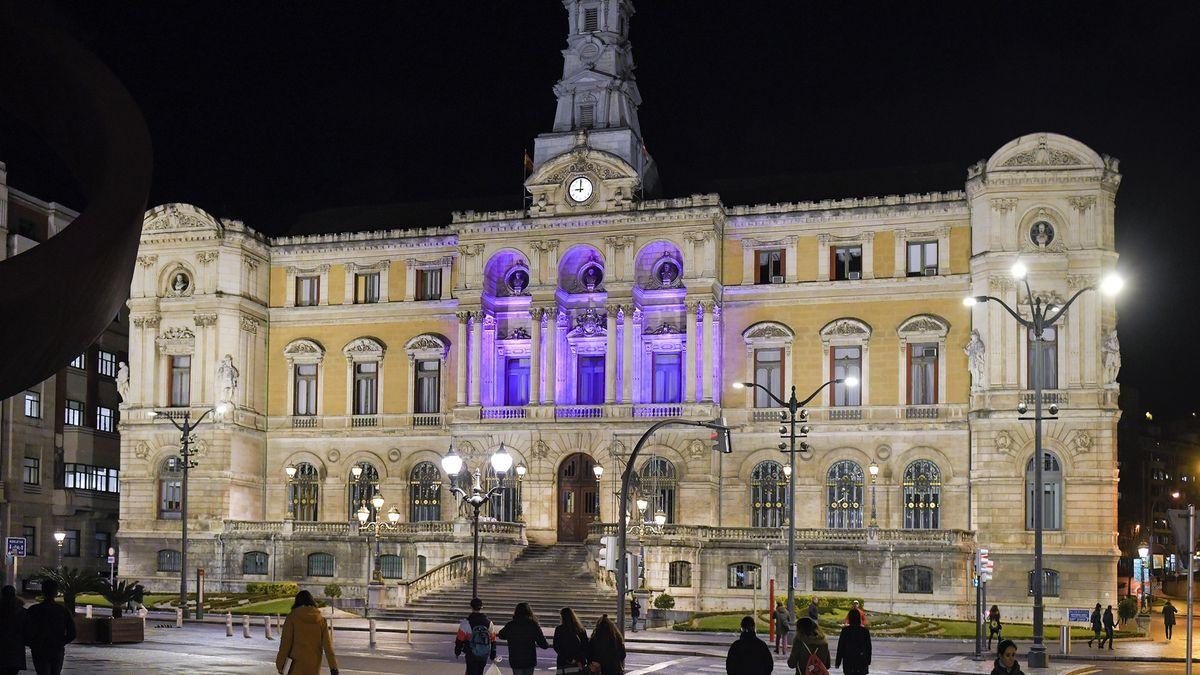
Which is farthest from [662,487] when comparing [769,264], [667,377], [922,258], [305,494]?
[305,494]

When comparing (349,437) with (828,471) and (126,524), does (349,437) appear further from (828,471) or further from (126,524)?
(828,471)

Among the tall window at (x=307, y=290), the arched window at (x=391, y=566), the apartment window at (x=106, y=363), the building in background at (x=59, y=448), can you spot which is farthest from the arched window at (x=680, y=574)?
the apartment window at (x=106, y=363)

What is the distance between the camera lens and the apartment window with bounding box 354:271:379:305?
7425 centimetres

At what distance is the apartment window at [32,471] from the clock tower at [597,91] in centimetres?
2808

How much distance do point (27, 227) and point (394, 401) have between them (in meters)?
20.1

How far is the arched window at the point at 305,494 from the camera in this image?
73500 millimetres

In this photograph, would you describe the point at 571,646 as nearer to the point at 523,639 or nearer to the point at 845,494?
the point at 523,639

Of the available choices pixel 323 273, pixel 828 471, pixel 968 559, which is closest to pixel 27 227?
pixel 323 273

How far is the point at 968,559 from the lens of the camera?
2387 inches

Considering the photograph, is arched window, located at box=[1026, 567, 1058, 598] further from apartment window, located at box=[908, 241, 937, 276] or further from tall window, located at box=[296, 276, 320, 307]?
tall window, located at box=[296, 276, 320, 307]

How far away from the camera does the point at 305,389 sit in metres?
74.8

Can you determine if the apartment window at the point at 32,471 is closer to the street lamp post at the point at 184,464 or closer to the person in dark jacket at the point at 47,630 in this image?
the street lamp post at the point at 184,464

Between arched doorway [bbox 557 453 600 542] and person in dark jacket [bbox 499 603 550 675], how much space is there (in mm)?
43399

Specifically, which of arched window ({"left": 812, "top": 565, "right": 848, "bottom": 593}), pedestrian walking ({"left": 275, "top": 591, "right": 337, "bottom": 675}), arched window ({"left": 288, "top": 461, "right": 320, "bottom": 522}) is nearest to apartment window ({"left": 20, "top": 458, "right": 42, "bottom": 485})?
arched window ({"left": 288, "top": 461, "right": 320, "bottom": 522})
